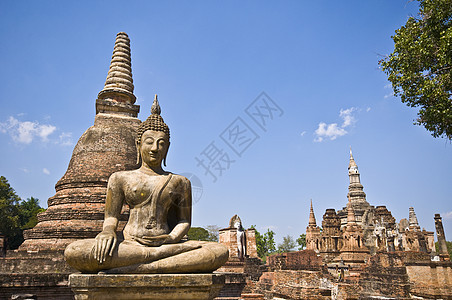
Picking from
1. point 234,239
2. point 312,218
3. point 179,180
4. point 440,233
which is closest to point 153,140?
point 179,180

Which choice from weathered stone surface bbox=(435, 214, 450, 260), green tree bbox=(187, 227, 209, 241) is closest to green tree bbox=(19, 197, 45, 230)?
green tree bbox=(187, 227, 209, 241)

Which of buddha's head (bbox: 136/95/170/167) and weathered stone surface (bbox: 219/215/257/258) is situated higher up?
buddha's head (bbox: 136/95/170/167)

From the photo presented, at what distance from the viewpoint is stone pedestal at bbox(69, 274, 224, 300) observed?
337 cm

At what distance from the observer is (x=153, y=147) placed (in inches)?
171

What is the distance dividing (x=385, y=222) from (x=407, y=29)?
27.6 m

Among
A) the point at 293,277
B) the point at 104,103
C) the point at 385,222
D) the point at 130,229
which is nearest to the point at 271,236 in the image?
the point at 385,222

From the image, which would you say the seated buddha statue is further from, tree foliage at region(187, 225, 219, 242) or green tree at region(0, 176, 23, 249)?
tree foliage at region(187, 225, 219, 242)

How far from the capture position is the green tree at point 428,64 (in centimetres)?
837

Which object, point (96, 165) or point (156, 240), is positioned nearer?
point (156, 240)

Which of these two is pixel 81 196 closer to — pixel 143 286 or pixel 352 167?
pixel 143 286

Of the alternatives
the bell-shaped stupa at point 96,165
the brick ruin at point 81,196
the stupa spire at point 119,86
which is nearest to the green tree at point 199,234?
the stupa spire at point 119,86

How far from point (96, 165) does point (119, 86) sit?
367 cm

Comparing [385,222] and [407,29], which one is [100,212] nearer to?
[407,29]

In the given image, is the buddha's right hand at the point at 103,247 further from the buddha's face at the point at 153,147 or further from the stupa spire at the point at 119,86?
the stupa spire at the point at 119,86
